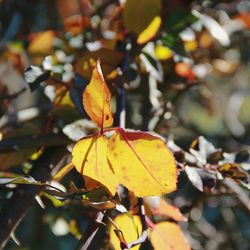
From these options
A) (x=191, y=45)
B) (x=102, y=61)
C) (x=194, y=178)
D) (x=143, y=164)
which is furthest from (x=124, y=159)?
(x=191, y=45)

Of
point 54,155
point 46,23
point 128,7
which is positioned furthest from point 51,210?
point 46,23

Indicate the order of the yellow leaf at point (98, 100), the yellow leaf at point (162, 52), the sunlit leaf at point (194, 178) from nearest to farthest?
1. the yellow leaf at point (98, 100)
2. the sunlit leaf at point (194, 178)
3. the yellow leaf at point (162, 52)

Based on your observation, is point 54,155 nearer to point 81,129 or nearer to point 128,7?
point 81,129

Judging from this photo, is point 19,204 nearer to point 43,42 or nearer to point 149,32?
point 149,32

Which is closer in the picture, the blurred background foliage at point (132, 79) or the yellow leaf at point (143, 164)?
the yellow leaf at point (143, 164)

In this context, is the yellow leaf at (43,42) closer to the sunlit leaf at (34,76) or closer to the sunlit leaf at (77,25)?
the sunlit leaf at (77,25)

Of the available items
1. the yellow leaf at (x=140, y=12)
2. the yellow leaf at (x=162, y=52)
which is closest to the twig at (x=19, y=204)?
the yellow leaf at (x=140, y=12)

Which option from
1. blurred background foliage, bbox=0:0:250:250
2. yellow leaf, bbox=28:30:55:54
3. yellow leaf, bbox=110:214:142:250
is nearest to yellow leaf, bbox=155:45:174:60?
blurred background foliage, bbox=0:0:250:250
